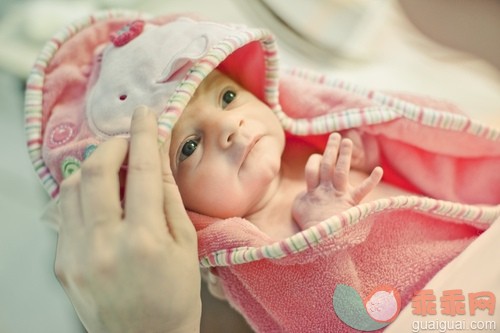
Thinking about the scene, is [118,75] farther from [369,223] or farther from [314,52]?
[314,52]

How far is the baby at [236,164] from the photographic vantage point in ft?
2.76

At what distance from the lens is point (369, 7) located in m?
1.37

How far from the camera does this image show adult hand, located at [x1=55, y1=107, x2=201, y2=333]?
62cm

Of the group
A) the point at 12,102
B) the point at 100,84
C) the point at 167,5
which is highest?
the point at 100,84

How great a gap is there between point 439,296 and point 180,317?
356 mm

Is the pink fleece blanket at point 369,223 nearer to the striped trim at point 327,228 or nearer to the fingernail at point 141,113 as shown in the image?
the striped trim at point 327,228

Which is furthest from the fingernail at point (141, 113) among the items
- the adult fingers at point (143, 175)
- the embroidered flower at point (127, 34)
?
the embroidered flower at point (127, 34)

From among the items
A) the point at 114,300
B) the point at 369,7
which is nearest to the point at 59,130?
the point at 114,300

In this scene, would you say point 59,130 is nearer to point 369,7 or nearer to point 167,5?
point 167,5

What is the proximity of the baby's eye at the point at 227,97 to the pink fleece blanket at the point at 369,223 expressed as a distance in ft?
0.47

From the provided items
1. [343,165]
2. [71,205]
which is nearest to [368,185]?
[343,165]

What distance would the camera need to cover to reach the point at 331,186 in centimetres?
86

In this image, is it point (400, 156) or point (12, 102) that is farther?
point (12, 102)

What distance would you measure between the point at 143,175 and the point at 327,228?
277mm
